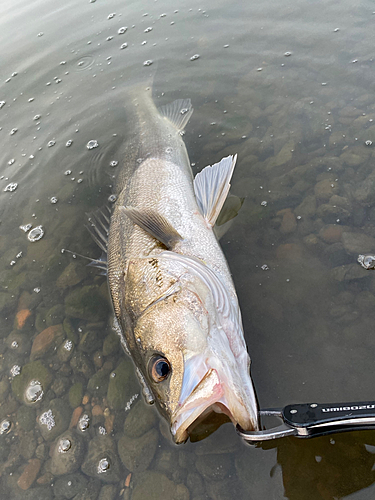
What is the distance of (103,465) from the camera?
244cm

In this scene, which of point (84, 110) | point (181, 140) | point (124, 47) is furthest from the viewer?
point (124, 47)

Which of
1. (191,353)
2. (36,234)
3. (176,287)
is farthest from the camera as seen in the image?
(36,234)

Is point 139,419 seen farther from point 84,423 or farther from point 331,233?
point 331,233

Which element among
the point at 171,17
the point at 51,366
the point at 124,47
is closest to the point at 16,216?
the point at 51,366

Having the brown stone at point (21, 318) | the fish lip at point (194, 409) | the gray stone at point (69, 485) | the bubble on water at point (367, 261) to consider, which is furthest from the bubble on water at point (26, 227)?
the bubble on water at point (367, 261)

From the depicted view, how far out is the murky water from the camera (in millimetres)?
2305

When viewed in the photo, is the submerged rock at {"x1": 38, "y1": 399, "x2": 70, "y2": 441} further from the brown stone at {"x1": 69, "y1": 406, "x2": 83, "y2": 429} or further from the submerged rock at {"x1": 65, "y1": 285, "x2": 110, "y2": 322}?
the submerged rock at {"x1": 65, "y1": 285, "x2": 110, "y2": 322}

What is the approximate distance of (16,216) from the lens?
4.36 metres

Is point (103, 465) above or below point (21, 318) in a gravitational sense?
below

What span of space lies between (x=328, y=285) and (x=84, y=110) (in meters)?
4.62

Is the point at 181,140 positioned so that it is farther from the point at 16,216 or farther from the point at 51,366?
the point at 51,366

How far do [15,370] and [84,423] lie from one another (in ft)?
2.92

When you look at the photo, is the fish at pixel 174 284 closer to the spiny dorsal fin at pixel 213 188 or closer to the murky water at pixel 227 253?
the spiny dorsal fin at pixel 213 188

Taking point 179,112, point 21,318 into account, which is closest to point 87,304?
point 21,318
